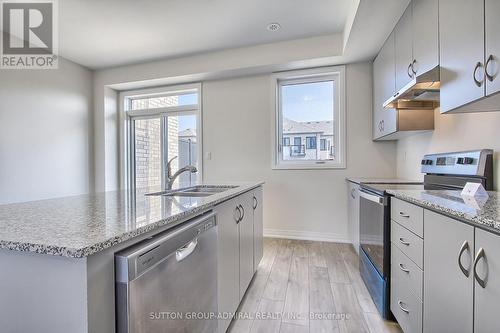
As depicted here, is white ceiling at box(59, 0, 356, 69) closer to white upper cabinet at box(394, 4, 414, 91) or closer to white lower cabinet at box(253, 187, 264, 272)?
white upper cabinet at box(394, 4, 414, 91)

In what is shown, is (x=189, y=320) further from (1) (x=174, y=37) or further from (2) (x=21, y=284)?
(1) (x=174, y=37)

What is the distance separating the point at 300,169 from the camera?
3316 mm

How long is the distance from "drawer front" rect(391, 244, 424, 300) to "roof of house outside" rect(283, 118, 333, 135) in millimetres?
2064

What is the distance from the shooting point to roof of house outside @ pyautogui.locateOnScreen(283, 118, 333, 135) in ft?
10.9

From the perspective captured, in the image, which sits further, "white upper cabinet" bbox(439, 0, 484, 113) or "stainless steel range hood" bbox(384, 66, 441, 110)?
"stainless steel range hood" bbox(384, 66, 441, 110)

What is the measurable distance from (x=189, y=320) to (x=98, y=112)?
4.10 meters

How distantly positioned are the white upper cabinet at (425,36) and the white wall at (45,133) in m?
4.28

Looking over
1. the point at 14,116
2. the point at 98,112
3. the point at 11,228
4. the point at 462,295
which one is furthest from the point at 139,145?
the point at 462,295

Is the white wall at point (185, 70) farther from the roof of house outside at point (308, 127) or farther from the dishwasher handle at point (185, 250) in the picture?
the dishwasher handle at point (185, 250)

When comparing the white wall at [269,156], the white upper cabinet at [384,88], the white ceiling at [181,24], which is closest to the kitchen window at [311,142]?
the white wall at [269,156]

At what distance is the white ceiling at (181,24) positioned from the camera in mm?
2365

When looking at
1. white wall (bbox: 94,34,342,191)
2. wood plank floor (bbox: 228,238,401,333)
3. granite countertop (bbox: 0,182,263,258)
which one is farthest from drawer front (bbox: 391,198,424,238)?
white wall (bbox: 94,34,342,191)

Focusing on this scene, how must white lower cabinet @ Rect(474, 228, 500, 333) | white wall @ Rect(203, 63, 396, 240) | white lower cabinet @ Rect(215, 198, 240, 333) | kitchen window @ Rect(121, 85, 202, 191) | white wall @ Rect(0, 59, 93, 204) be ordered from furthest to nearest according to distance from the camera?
kitchen window @ Rect(121, 85, 202, 191) < white wall @ Rect(203, 63, 396, 240) < white wall @ Rect(0, 59, 93, 204) < white lower cabinet @ Rect(215, 198, 240, 333) < white lower cabinet @ Rect(474, 228, 500, 333)

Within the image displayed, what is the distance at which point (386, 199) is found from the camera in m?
1.57
